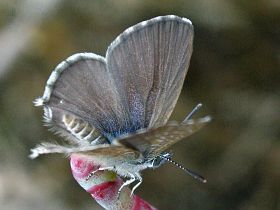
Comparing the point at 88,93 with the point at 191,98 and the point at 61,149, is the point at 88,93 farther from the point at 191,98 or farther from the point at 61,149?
the point at 191,98

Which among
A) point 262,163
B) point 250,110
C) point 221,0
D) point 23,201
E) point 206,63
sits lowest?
point 23,201

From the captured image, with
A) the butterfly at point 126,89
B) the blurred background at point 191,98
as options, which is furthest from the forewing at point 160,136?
the blurred background at point 191,98

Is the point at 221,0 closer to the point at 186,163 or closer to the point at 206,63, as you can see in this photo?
the point at 206,63

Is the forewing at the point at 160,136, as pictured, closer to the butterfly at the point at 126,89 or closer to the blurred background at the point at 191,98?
the butterfly at the point at 126,89

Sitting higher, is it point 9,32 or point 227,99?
point 9,32

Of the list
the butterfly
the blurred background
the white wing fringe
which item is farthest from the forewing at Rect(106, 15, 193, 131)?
the blurred background

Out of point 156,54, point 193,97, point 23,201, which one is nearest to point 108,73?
point 156,54

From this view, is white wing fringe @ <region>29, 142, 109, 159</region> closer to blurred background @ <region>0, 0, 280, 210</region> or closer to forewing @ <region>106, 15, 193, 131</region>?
forewing @ <region>106, 15, 193, 131</region>
